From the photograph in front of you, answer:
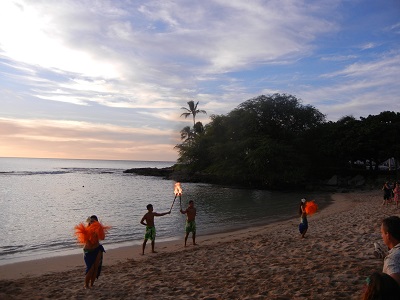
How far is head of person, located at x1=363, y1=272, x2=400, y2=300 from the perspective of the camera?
264 cm

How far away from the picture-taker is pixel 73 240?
17406mm

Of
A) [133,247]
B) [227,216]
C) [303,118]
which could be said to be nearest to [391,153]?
[303,118]

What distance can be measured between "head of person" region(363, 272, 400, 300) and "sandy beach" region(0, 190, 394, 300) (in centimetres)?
406

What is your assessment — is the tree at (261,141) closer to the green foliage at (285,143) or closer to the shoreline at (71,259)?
the green foliage at (285,143)

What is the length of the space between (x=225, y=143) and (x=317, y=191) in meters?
16.0

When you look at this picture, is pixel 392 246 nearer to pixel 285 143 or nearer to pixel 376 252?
pixel 376 252

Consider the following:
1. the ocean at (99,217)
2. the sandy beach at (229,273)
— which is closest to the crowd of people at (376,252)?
the sandy beach at (229,273)

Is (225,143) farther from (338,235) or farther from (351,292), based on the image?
(351,292)

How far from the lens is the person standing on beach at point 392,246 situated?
3145 millimetres

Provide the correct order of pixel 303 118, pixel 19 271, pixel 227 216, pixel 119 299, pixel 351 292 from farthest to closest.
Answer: pixel 303 118 → pixel 227 216 → pixel 19 271 → pixel 119 299 → pixel 351 292

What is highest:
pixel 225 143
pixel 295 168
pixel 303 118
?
pixel 303 118

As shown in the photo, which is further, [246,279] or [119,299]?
[246,279]

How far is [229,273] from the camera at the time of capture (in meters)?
8.66

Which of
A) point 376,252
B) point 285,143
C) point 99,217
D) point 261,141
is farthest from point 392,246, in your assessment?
point 285,143
